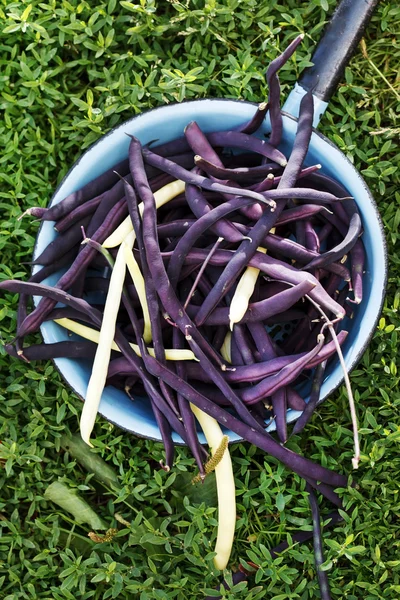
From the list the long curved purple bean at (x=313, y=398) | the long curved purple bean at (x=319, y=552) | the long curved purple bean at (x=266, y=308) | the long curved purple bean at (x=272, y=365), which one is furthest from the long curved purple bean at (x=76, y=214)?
the long curved purple bean at (x=319, y=552)

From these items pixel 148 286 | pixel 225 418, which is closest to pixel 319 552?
pixel 225 418

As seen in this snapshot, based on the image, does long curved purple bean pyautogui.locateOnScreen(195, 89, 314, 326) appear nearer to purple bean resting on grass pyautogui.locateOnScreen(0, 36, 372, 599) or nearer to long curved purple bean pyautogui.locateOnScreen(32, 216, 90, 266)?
purple bean resting on grass pyautogui.locateOnScreen(0, 36, 372, 599)

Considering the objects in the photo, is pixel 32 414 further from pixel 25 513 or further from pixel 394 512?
pixel 394 512

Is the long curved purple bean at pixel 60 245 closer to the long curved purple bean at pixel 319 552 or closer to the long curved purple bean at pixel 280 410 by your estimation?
the long curved purple bean at pixel 280 410

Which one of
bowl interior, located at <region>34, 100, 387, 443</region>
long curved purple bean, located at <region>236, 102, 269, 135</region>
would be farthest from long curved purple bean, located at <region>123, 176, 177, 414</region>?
long curved purple bean, located at <region>236, 102, 269, 135</region>

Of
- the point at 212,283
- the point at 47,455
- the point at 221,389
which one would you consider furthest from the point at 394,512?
the point at 47,455

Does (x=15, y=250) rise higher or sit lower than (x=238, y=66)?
lower

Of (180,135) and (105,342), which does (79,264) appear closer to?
(105,342)
